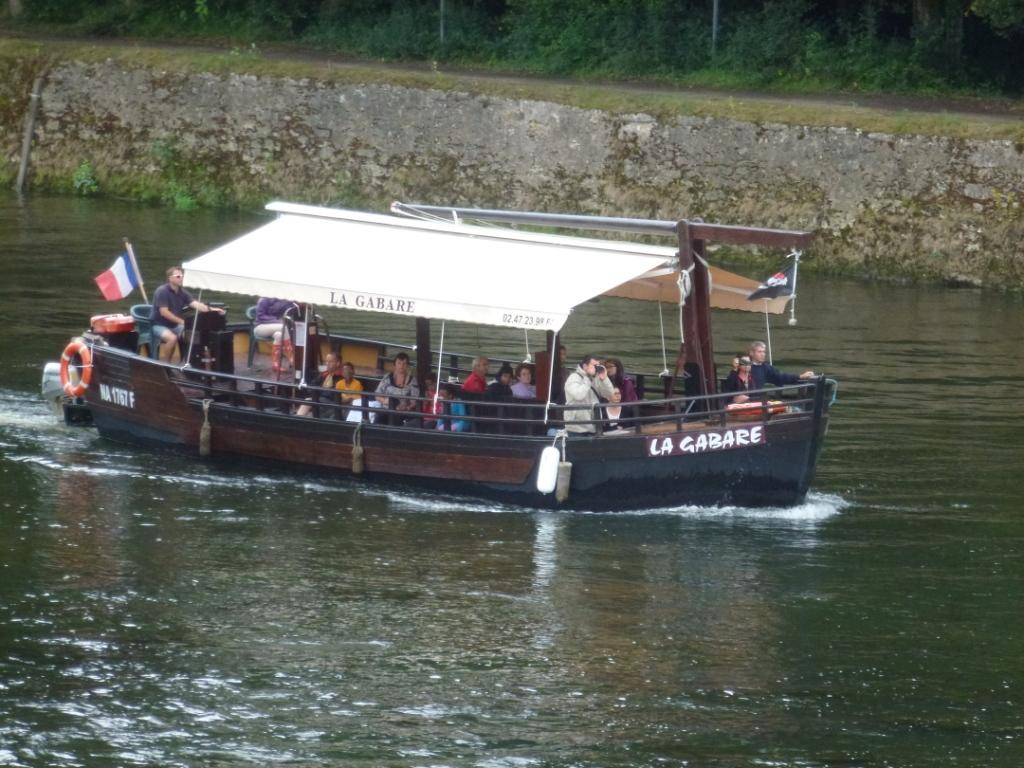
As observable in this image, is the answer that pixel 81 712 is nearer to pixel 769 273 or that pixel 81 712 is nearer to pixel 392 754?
pixel 392 754

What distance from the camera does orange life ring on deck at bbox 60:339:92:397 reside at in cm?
2175

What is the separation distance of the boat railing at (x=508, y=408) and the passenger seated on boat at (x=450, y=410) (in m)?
0.02

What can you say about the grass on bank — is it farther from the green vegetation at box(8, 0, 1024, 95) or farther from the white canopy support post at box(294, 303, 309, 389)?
the white canopy support post at box(294, 303, 309, 389)

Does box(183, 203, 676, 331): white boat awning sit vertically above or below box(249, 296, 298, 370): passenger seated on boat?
above

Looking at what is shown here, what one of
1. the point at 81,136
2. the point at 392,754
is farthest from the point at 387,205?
the point at 392,754

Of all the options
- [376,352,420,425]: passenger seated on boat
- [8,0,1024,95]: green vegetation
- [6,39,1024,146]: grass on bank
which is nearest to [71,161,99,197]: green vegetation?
[6,39,1024,146]: grass on bank

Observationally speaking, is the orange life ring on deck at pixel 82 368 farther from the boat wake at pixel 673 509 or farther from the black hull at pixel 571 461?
the boat wake at pixel 673 509

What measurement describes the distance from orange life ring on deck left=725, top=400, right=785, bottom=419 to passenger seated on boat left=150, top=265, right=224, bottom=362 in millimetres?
6702

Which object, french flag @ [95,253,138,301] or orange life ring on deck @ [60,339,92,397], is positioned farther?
french flag @ [95,253,138,301]

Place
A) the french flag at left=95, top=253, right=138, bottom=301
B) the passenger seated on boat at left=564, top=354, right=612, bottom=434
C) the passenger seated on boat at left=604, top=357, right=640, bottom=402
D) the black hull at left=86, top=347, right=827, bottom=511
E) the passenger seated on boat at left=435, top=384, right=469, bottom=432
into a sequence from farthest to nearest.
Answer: the french flag at left=95, top=253, right=138, bottom=301 → the passenger seated on boat at left=604, top=357, right=640, bottom=402 → the passenger seated on boat at left=435, top=384, right=469, bottom=432 → the passenger seated on boat at left=564, top=354, right=612, bottom=434 → the black hull at left=86, top=347, right=827, bottom=511

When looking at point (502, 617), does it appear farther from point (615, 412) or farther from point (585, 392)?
point (615, 412)

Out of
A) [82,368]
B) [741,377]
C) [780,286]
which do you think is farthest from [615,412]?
[82,368]

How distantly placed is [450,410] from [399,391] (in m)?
0.63

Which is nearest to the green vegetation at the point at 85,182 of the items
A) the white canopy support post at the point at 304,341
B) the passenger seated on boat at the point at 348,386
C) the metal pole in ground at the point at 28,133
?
the metal pole in ground at the point at 28,133
